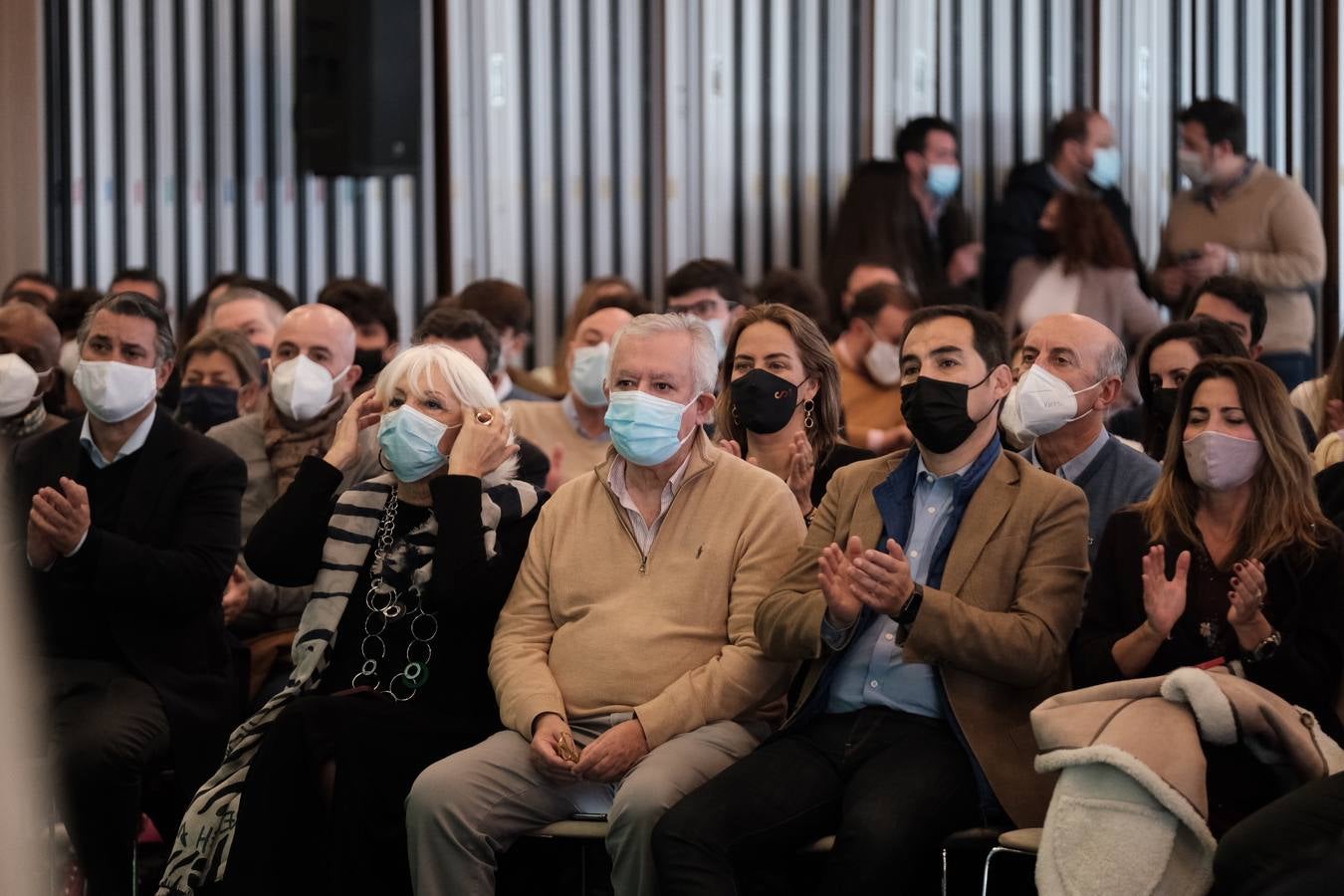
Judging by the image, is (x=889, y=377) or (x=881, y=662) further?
(x=889, y=377)

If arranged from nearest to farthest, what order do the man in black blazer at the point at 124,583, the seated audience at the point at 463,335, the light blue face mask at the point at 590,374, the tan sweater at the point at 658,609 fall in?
the tan sweater at the point at 658,609 → the man in black blazer at the point at 124,583 → the seated audience at the point at 463,335 → the light blue face mask at the point at 590,374

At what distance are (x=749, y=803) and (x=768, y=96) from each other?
5.75 metres

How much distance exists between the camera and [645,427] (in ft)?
13.2

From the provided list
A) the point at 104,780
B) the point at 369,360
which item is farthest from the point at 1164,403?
the point at 369,360

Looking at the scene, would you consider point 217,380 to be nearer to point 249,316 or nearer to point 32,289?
point 249,316

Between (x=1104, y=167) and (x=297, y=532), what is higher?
(x=1104, y=167)

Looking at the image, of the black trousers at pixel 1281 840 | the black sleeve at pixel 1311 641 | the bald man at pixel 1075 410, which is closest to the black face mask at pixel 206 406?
the bald man at pixel 1075 410

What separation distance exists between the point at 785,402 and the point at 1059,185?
403cm

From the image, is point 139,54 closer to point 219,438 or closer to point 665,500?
point 219,438

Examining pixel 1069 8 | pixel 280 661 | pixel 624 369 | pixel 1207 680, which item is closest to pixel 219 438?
pixel 280 661

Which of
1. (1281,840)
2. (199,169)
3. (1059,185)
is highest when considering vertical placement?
(199,169)

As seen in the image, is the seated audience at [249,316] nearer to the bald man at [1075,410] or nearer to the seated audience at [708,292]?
the seated audience at [708,292]

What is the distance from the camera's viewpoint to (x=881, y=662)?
150 inches

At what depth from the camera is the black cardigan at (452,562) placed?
159 inches
